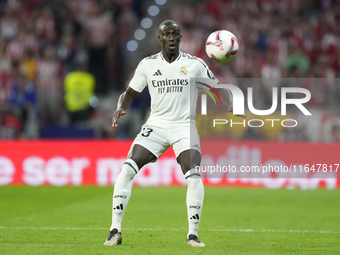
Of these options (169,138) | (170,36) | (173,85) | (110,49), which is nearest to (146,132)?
(169,138)

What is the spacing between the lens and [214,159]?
1401 cm

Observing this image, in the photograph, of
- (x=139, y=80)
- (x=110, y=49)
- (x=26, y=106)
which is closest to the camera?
(x=139, y=80)

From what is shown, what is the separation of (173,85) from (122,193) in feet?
4.27

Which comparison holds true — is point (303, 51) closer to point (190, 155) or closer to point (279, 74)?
point (279, 74)

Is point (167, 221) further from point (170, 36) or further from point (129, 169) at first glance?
point (170, 36)

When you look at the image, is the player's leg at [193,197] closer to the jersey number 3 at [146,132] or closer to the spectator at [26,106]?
the jersey number 3 at [146,132]

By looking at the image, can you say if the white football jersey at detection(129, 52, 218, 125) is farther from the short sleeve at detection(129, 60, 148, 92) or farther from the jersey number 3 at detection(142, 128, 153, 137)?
the jersey number 3 at detection(142, 128, 153, 137)

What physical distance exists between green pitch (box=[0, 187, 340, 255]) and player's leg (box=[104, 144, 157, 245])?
0.16 metres

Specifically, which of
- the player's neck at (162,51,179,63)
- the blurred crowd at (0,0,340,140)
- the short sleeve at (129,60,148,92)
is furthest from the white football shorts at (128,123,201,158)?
the blurred crowd at (0,0,340,140)

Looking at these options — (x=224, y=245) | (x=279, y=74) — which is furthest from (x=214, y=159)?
(x=224, y=245)

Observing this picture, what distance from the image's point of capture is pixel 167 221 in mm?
8930

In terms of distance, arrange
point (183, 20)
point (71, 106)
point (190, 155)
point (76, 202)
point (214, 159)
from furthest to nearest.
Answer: point (183, 20) → point (71, 106) → point (214, 159) → point (76, 202) → point (190, 155)

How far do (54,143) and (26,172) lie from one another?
0.99 meters

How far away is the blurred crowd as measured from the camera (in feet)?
52.0
